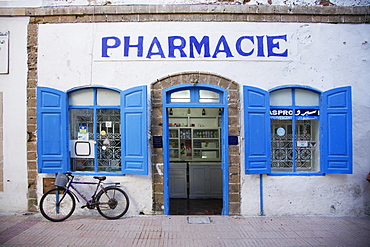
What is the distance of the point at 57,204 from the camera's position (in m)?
5.40

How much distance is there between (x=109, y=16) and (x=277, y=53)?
3929 millimetres

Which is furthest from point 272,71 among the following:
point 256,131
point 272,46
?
point 256,131

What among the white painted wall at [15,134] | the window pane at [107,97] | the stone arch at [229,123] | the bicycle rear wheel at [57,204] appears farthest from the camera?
the window pane at [107,97]

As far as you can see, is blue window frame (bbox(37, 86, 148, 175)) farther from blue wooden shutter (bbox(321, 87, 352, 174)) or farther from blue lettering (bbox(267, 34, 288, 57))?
blue wooden shutter (bbox(321, 87, 352, 174))

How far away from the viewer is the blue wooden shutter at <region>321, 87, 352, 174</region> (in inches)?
213

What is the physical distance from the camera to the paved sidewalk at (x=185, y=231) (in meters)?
4.32

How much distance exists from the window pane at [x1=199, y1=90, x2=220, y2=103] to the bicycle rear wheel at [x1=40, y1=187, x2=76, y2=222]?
11.7ft

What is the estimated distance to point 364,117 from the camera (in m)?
5.58

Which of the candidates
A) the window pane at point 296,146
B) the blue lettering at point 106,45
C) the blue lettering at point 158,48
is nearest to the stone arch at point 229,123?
the blue lettering at point 158,48

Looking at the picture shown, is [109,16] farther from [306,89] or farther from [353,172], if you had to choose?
[353,172]

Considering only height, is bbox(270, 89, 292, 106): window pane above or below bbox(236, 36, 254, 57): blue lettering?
below

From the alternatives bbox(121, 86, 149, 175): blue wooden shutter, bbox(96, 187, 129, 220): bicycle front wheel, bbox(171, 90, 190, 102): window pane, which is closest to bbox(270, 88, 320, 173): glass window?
bbox(171, 90, 190, 102): window pane

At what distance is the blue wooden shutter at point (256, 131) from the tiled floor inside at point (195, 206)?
1504mm

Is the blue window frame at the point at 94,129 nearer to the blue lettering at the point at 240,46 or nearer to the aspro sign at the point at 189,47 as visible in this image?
the aspro sign at the point at 189,47
